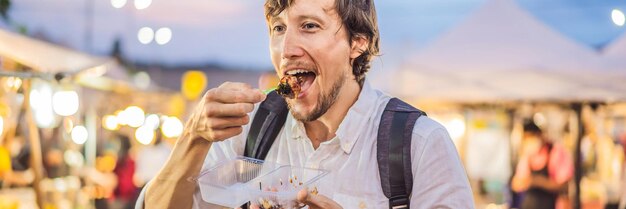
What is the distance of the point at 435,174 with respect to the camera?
2033mm

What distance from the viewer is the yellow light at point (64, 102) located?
963 centimetres

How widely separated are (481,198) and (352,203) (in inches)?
441

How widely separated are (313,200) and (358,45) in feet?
1.94

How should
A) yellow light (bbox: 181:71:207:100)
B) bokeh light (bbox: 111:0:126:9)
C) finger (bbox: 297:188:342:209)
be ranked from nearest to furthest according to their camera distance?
finger (bbox: 297:188:342:209), bokeh light (bbox: 111:0:126:9), yellow light (bbox: 181:71:207:100)

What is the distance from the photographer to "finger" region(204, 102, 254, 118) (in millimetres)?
1802

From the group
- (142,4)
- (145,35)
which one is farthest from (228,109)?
(145,35)

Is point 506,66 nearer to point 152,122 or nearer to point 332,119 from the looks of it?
point 332,119

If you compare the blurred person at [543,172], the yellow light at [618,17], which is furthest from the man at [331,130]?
the blurred person at [543,172]

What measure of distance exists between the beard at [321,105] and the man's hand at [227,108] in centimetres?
32

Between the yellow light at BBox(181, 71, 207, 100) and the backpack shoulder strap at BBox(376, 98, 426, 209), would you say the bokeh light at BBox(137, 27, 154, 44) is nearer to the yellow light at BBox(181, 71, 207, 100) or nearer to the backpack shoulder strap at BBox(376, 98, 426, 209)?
the yellow light at BBox(181, 71, 207, 100)

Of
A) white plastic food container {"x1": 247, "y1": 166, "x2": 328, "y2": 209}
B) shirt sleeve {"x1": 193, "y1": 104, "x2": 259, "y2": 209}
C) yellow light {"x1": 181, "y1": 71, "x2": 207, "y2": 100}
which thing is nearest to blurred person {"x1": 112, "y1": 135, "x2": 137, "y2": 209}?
yellow light {"x1": 181, "y1": 71, "x2": 207, "y2": 100}

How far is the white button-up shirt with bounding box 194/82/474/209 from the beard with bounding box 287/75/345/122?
2.9 inches

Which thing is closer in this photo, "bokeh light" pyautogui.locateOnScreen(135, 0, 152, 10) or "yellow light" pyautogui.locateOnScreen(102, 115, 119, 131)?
"bokeh light" pyautogui.locateOnScreen(135, 0, 152, 10)

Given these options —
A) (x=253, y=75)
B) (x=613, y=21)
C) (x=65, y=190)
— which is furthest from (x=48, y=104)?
(x=253, y=75)
